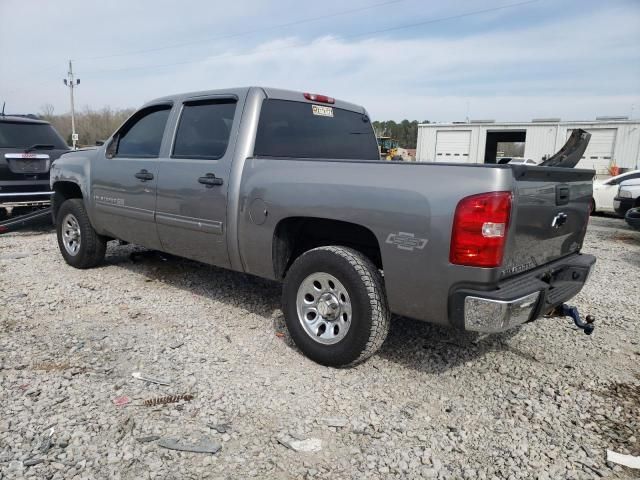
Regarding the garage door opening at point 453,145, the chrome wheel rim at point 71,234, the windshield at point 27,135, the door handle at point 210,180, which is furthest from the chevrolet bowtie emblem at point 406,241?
the garage door opening at point 453,145

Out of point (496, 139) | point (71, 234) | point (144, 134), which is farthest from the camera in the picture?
point (496, 139)

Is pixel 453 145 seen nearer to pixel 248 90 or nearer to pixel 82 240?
pixel 82 240

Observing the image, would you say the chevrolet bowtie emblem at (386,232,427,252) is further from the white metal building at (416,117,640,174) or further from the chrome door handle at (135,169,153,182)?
the white metal building at (416,117,640,174)

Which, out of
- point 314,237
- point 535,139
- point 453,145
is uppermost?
point 535,139

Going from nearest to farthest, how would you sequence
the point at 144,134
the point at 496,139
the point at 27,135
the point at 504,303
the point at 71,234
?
the point at 504,303 < the point at 144,134 < the point at 71,234 < the point at 27,135 < the point at 496,139

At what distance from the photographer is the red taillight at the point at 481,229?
253cm

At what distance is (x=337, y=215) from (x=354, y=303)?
22.7 inches

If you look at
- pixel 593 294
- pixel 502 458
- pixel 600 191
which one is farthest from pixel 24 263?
pixel 600 191

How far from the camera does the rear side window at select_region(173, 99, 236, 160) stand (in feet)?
13.0

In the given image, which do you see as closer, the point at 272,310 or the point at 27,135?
the point at 272,310

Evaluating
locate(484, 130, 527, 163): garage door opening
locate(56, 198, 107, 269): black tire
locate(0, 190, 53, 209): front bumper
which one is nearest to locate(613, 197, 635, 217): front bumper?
locate(56, 198, 107, 269): black tire

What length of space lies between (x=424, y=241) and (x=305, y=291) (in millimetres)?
1039

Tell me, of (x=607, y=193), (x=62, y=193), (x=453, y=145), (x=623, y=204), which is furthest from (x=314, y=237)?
(x=453, y=145)

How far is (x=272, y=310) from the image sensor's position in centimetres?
444
